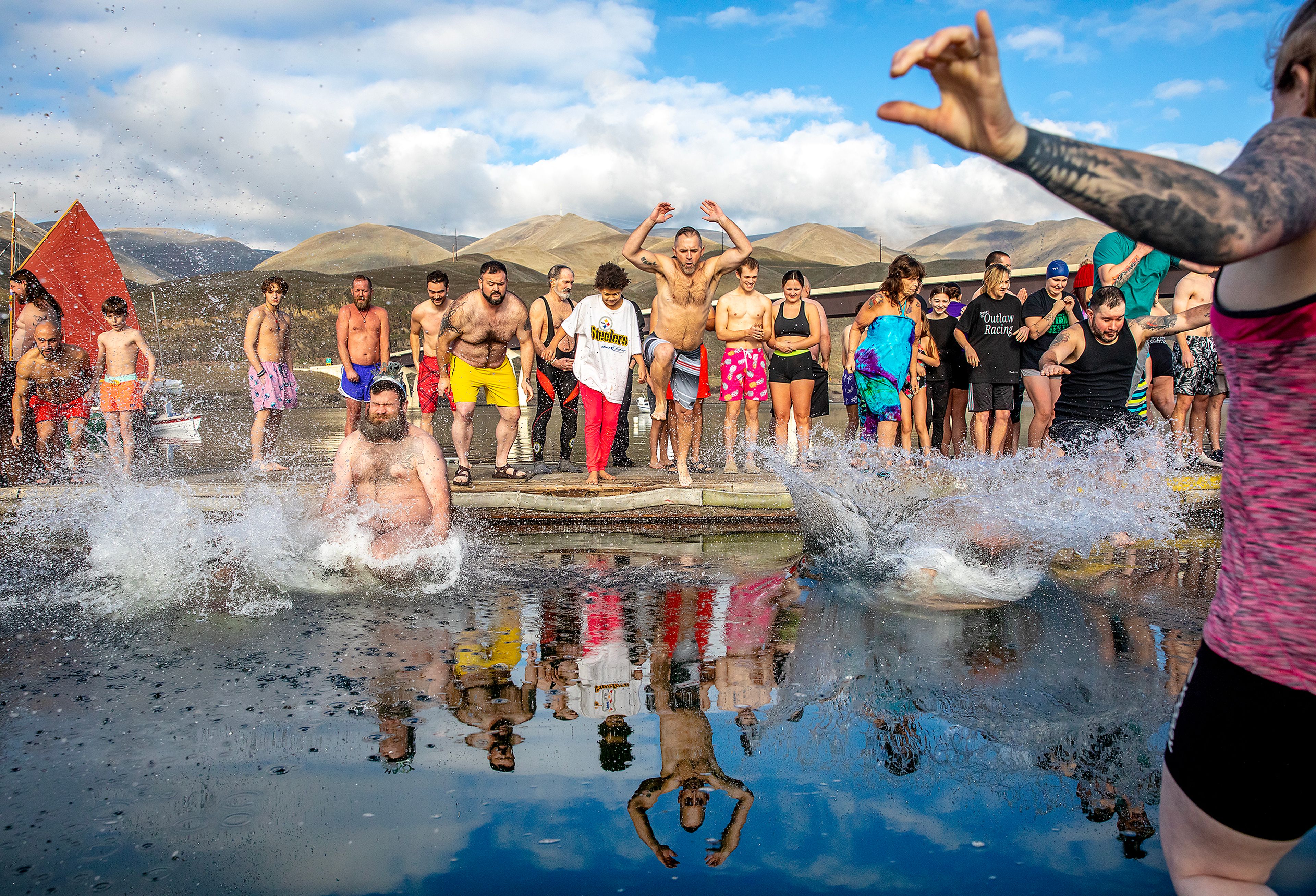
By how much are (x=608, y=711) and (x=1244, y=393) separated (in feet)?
8.35

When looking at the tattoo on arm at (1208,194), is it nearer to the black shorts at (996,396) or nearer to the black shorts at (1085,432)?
the black shorts at (1085,432)

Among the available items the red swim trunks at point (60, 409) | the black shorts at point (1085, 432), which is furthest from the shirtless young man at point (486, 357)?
the black shorts at point (1085, 432)

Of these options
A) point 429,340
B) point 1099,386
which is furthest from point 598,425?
point 1099,386

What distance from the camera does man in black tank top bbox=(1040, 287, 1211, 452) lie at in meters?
6.31

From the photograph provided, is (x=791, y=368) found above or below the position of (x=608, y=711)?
above

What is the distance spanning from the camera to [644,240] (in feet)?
25.2

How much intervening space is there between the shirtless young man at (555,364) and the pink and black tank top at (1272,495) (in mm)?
7313

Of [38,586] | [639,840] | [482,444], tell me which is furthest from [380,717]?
[482,444]

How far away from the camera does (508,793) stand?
107 inches

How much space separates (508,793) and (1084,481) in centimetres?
512

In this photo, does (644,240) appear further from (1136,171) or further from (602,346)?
(1136,171)

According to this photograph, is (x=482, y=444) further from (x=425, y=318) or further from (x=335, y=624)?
(x=335, y=624)

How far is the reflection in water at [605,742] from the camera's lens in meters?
2.38

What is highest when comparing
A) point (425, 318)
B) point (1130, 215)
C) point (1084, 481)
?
point (425, 318)
